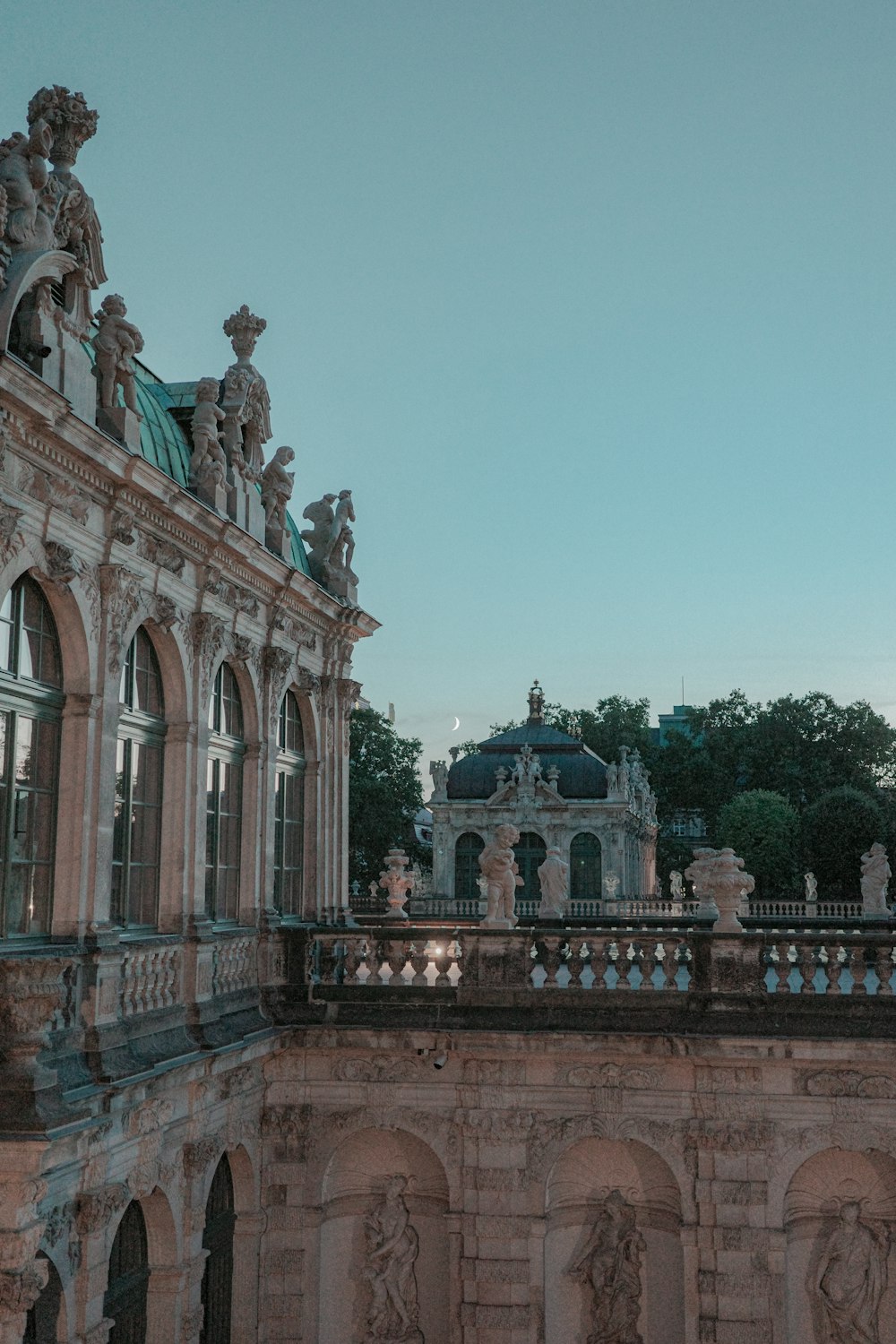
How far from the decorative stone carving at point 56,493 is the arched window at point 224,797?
3.44m

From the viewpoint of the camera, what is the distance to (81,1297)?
1102 centimetres

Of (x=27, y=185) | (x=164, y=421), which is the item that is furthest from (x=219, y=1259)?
(x=27, y=185)

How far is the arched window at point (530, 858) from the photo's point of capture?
5285cm

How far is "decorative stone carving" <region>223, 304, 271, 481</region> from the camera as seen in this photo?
16000mm

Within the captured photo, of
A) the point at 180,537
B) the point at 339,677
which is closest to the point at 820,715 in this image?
the point at 339,677

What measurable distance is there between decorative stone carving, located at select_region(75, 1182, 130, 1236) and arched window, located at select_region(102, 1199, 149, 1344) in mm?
882

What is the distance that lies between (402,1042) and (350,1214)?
91.3 inches

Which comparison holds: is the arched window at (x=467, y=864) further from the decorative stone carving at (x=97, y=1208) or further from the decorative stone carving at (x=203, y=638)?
the decorative stone carving at (x=97, y=1208)

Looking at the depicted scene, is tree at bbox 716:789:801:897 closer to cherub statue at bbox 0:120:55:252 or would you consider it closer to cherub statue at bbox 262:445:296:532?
cherub statue at bbox 262:445:296:532

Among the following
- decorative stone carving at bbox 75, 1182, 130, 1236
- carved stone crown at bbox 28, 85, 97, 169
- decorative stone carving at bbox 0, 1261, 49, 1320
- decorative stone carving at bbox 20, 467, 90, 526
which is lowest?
decorative stone carving at bbox 0, 1261, 49, 1320

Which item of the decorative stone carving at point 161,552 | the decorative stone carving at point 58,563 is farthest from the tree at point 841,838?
the decorative stone carving at point 58,563

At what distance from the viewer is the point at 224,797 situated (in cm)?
1541

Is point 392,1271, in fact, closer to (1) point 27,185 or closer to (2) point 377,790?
(1) point 27,185

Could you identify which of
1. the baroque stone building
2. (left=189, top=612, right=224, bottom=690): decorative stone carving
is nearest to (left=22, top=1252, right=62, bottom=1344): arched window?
the baroque stone building
